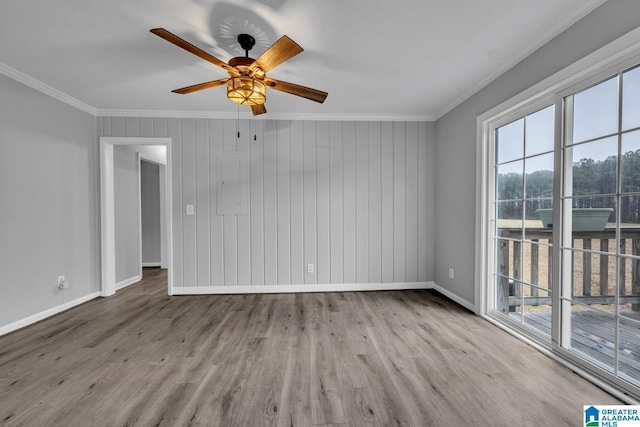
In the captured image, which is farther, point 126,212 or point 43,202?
point 126,212

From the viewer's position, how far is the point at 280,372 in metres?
1.93

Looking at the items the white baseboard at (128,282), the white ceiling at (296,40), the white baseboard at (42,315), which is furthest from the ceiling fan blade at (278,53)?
the white baseboard at (128,282)

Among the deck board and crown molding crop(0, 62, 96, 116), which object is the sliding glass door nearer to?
the deck board

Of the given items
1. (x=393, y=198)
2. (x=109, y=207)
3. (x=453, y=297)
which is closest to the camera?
(x=453, y=297)

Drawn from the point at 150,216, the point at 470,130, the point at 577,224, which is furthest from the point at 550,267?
the point at 150,216

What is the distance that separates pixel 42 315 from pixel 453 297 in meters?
4.49

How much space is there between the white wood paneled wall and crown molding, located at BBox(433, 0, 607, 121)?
832 millimetres

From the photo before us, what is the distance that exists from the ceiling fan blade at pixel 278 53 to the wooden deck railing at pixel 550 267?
2260 millimetres

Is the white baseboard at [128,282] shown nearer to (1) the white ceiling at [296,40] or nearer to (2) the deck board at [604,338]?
(1) the white ceiling at [296,40]

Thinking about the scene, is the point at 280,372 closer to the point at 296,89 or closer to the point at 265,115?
the point at 296,89

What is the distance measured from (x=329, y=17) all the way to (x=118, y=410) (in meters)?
2.72

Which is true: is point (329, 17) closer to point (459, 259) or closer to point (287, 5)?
point (287, 5)

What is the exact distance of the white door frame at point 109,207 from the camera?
3.62m

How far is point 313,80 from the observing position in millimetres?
2814
